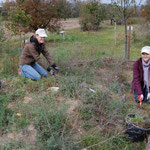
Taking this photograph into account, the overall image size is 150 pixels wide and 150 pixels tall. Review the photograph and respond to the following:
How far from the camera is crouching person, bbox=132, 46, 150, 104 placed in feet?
12.8

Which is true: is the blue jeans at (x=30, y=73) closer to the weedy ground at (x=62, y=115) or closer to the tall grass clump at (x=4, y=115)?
the weedy ground at (x=62, y=115)

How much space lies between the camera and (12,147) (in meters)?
2.63

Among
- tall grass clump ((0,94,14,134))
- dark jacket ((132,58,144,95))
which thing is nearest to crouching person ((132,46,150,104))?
dark jacket ((132,58,144,95))

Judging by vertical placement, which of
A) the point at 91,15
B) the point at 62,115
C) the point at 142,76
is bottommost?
the point at 62,115

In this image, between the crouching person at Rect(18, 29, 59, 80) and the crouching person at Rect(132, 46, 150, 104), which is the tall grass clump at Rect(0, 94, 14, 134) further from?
the crouching person at Rect(132, 46, 150, 104)

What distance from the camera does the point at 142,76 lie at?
412cm

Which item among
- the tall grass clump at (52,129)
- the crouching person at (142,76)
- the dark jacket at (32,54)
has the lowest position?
the tall grass clump at (52,129)

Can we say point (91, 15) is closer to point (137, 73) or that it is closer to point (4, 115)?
point (137, 73)

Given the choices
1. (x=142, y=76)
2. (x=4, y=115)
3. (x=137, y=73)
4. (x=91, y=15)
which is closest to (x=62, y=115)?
(x=4, y=115)

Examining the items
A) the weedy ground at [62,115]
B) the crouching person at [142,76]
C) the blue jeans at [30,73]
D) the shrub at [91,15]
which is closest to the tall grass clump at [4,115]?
the weedy ground at [62,115]

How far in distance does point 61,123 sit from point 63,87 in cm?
128

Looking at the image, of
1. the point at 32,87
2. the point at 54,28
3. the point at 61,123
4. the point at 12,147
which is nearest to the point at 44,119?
the point at 61,123

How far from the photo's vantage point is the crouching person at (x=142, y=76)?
3912 millimetres

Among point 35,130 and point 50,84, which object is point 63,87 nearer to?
point 50,84
